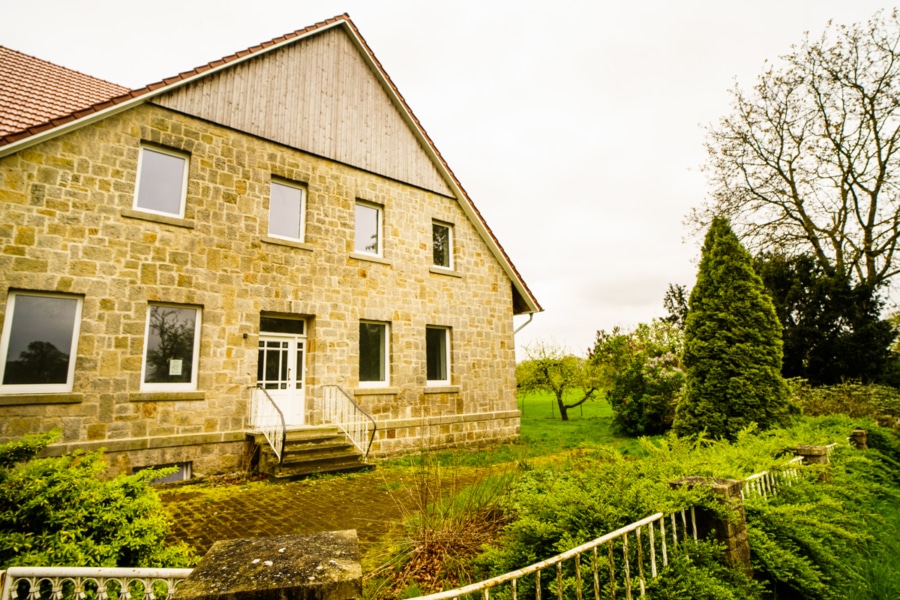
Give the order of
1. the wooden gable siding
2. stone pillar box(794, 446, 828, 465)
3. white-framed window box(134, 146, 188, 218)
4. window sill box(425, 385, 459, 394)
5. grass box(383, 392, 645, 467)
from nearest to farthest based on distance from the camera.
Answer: stone pillar box(794, 446, 828, 465) → white-framed window box(134, 146, 188, 218) → grass box(383, 392, 645, 467) → the wooden gable siding → window sill box(425, 385, 459, 394)

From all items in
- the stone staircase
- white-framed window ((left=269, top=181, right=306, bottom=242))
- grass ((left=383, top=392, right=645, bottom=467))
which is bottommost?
grass ((left=383, top=392, right=645, bottom=467))

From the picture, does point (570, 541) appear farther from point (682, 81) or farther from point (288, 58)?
point (682, 81)

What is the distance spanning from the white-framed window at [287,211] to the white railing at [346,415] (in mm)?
3362

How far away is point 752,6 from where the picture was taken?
32.3ft

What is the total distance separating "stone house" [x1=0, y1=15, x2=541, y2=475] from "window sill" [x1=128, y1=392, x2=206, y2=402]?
0.02 m

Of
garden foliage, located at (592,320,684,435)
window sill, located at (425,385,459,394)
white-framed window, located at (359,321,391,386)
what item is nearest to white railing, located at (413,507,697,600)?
white-framed window, located at (359,321,391,386)

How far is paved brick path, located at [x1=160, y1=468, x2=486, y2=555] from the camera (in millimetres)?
5125

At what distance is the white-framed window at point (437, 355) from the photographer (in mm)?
11719

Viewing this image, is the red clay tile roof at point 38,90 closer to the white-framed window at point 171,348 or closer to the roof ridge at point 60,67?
the roof ridge at point 60,67

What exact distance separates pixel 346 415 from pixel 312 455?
141 cm

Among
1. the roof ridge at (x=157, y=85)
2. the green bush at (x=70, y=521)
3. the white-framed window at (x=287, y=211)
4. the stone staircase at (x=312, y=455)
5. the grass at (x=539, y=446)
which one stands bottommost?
the grass at (x=539, y=446)

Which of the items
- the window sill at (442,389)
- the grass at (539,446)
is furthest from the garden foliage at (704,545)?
the window sill at (442,389)

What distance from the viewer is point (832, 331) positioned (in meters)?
14.7

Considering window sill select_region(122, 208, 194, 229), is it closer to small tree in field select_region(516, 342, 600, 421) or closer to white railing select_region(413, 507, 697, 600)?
white railing select_region(413, 507, 697, 600)
